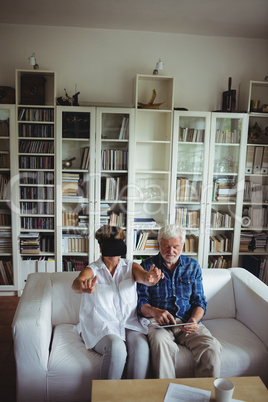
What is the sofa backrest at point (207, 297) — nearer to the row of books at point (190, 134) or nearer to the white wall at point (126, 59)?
the row of books at point (190, 134)

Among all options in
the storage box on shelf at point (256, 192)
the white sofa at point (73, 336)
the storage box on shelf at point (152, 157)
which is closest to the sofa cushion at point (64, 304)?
the white sofa at point (73, 336)

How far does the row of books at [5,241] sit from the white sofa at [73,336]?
1.38 metres

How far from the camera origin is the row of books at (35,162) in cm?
343

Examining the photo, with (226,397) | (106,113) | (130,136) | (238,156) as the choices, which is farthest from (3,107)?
(226,397)

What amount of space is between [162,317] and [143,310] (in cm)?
13

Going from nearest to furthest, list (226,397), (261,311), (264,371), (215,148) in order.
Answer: (226,397)
(264,371)
(261,311)
(215,148)

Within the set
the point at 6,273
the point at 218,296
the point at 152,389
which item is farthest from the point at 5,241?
the point at 152,389

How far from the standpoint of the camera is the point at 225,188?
3.65m

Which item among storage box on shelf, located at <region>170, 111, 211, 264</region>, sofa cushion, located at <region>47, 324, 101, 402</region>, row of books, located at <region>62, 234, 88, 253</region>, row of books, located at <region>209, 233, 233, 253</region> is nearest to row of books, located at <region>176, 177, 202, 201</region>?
storage box on shelf, located at <region>170, 111, 211, 264</region>

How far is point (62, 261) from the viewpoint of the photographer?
3.59 meters

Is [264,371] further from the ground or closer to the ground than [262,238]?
closer to the ground

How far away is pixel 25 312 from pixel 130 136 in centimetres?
212

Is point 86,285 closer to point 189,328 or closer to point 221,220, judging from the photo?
point 189,328

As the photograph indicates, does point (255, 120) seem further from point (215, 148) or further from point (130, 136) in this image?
point (130, 136)
